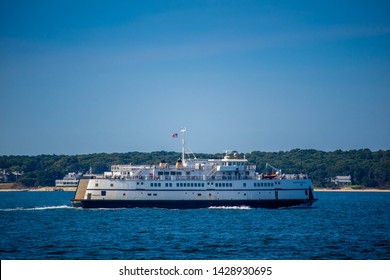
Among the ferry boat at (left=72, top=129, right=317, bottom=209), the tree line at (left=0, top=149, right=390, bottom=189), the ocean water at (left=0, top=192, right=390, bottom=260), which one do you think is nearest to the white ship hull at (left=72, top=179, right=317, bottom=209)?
the ferry boat at (left=72, top=129, right=317, bottom=209)

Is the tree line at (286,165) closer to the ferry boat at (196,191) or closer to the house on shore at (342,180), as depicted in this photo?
the house on shore at (342,180)

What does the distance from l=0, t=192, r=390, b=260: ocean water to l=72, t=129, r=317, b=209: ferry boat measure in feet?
4.34

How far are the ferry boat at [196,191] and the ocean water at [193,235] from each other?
1.32m

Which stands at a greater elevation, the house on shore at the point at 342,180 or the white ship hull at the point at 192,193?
the house on shore at the point at 342,180

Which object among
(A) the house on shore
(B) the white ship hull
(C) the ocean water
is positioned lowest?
(C) the ocean water

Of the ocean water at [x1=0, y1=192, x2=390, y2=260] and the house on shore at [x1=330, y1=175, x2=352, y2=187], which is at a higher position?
the house on shore at [x1=330, y1=175, x2=352, y2=187]

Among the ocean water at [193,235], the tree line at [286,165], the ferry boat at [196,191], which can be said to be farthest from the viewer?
the tree line at [286,165]

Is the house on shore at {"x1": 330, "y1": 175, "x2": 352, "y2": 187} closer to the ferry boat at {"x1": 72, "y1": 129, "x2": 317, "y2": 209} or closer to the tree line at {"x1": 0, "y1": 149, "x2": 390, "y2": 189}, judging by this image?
the tree line at {"x1": 0, "y1": 149, "x2": 390, "y2": 189}

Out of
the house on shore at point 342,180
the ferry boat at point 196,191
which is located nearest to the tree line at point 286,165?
the house on shore at point 342,180

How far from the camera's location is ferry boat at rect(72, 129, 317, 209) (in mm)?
58688

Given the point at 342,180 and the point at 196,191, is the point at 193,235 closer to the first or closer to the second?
the point at 196,191

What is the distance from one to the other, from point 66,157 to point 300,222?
115m

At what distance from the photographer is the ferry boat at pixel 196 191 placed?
2311 inches

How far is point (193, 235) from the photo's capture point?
128ft
